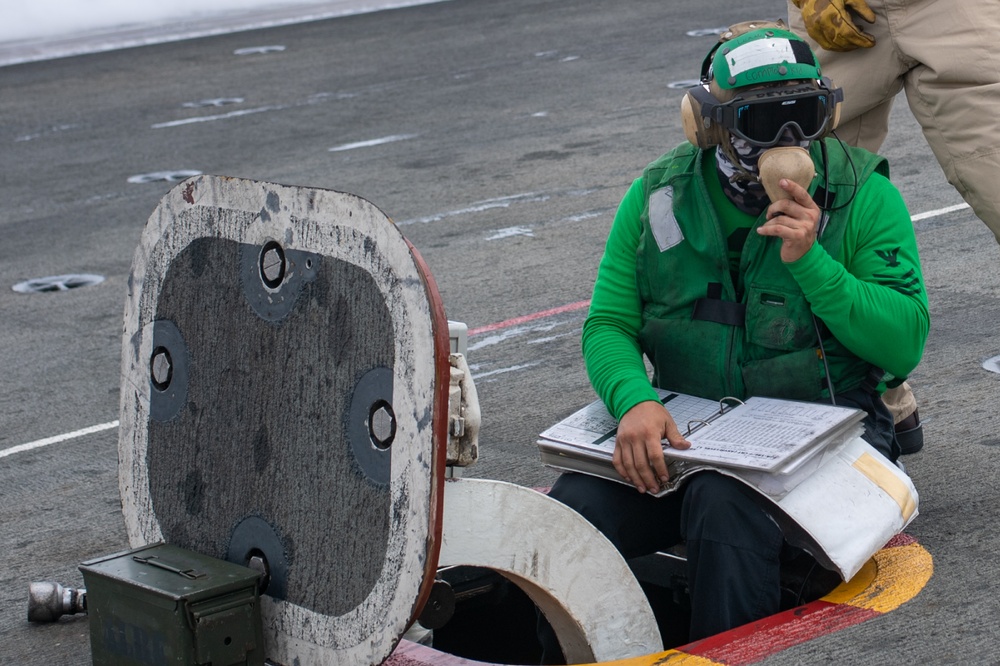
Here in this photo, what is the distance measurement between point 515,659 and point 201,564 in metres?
1.14

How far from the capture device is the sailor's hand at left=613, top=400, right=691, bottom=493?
131 inches

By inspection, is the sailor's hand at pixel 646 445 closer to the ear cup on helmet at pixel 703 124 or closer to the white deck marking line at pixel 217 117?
the ear cup on helmet at pixel 703 124

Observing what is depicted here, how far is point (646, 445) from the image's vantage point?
3.34 m

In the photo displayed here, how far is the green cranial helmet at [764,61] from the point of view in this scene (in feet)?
11.1

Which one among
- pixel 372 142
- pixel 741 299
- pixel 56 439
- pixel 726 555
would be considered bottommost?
pixel 56 439

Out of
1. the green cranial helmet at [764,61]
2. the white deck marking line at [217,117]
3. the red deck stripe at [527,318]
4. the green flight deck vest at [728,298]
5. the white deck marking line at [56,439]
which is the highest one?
the green cranial helmet at [764,61]

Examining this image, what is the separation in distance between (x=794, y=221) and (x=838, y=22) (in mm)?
1590

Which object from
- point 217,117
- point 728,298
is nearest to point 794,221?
point 728,298

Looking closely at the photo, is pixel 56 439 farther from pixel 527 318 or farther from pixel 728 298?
pixel 728 298

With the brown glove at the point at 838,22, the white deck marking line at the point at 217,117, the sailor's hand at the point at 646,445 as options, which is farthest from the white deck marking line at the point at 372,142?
the sailor's hand at the point at 646,445

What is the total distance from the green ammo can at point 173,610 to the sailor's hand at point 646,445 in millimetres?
901

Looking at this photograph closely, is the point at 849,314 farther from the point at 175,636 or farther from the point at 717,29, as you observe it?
the point at 717,29

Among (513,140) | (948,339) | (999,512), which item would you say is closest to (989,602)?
(999,512)

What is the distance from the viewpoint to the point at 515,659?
3861 millimetres
